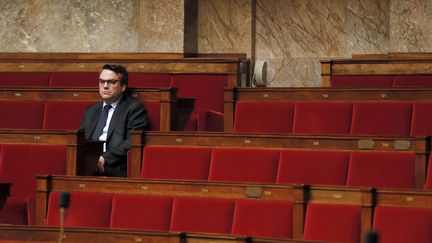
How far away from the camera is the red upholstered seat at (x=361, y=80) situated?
144 cm

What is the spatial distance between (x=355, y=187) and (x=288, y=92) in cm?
30

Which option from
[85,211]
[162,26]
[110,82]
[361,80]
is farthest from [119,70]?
[162,26]

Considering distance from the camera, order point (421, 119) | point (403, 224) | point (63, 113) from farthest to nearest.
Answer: point (63, 113)
point (421, 119)
point (403, 224)

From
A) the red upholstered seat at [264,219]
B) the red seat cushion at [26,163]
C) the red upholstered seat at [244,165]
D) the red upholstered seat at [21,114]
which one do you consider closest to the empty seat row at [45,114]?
A: the red upholstered seat at [21,114]

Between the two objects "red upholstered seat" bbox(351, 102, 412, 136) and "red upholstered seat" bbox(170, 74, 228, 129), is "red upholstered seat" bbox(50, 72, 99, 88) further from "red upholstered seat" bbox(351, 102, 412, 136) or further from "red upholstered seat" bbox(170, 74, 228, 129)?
"red upholstered seat" bbox(351, 102, 412, 136)

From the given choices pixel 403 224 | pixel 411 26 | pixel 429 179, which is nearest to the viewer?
pixel 403 224

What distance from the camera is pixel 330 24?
174 cm

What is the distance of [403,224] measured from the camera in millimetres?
986

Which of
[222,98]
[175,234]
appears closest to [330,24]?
[222,98]

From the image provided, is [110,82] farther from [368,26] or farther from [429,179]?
[368,26]

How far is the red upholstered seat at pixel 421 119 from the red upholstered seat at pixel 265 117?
0.13 metres

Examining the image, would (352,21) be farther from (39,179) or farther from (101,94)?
(39,179)

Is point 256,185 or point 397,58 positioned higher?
point 397,58

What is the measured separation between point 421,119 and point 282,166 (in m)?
0.18
